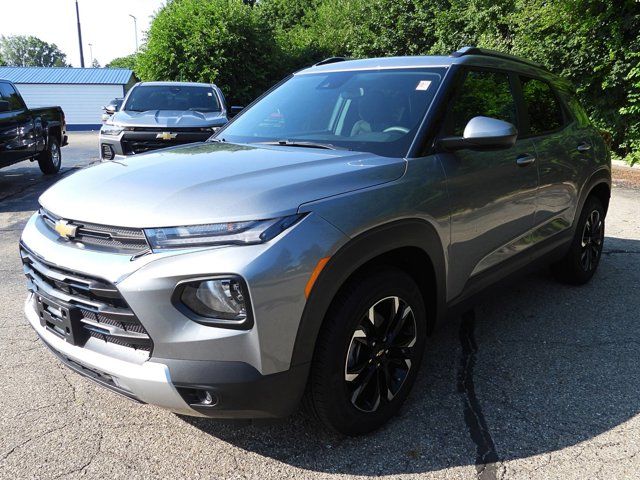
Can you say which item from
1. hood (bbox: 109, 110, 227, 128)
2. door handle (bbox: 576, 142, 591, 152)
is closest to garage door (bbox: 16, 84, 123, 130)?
hood (bbox: 109, 110, 227, 128)

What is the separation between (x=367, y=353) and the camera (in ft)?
8.36

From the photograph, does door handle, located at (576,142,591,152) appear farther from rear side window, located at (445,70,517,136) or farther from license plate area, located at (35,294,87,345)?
license plate area, located at (35,294,87,345)

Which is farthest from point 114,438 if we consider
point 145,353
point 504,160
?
point 504,160

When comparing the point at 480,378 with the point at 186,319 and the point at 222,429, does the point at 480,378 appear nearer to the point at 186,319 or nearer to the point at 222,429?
the point at 222,429

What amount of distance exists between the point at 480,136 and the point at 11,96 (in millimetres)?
9888

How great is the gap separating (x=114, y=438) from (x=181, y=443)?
33 centimetres

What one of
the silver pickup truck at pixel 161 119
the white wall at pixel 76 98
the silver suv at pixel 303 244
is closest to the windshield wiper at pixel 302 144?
the silver suv at pixel 303 244

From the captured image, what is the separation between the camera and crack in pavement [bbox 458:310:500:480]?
246 cm

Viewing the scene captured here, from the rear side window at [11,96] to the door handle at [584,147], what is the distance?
9.09 m

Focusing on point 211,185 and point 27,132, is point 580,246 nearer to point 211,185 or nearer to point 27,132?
point 211,185

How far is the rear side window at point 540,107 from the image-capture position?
12.6 feet

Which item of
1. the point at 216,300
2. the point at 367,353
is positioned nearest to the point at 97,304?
the point at 216,300

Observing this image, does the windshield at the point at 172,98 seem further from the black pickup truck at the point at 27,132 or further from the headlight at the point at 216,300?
the headlight at the point at 216,300

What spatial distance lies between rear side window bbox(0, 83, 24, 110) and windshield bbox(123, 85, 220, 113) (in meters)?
2.21
